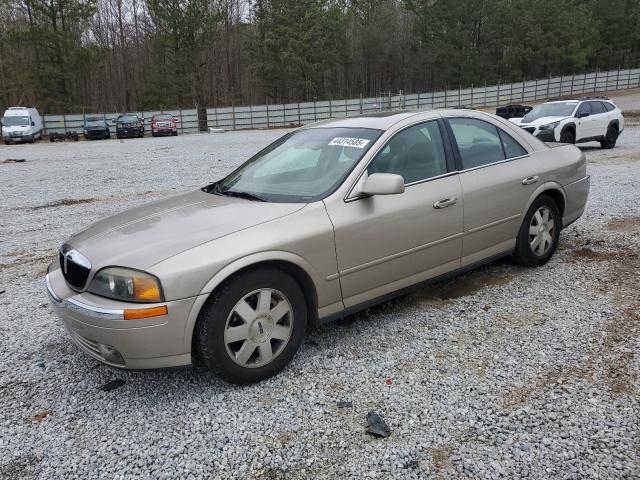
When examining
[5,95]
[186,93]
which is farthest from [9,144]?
[186,93]

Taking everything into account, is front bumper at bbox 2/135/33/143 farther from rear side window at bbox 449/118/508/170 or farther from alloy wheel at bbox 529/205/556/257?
alloy wheel at bbox 529/205/556/257

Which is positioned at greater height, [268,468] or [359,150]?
[359,150]

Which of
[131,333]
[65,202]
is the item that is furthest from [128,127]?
[131,333]

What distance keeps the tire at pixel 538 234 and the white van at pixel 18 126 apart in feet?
108

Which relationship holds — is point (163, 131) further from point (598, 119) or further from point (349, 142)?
point (349, 142)

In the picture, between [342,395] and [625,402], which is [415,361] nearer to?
[342,395]

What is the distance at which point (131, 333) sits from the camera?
279 cm

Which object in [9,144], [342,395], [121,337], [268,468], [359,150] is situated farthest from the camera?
[9,144]

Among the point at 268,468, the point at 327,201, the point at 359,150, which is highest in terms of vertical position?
the point at 359,150

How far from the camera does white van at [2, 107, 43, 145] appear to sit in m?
30.6

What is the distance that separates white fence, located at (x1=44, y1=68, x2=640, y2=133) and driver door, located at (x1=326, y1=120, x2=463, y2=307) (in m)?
31.8

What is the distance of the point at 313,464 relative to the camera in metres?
2.51

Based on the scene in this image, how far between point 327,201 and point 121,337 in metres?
1.46

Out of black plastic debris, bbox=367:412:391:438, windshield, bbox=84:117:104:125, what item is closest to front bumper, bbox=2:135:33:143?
windshield, bbox=84:117:104:125
